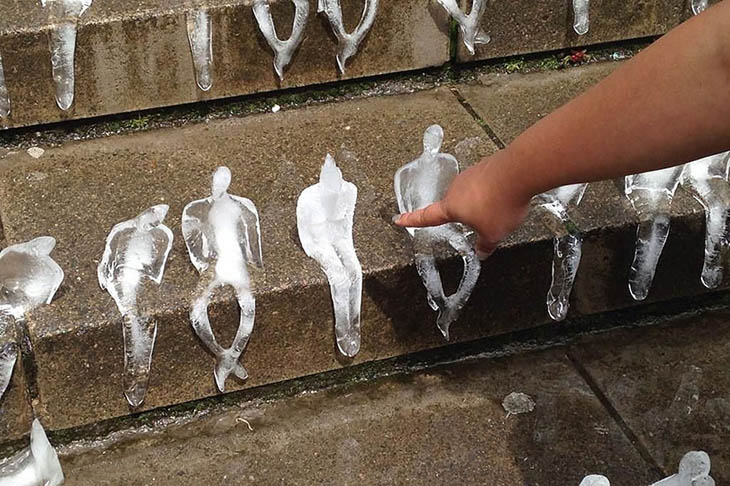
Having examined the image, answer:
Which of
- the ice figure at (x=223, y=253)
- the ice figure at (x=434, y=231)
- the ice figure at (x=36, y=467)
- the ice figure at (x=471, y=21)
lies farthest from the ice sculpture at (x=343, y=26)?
the ice figure at (x=36, y=467)

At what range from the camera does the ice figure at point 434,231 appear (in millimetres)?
2082

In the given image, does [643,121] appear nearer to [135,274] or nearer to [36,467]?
[135,274]

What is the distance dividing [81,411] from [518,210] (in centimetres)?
98

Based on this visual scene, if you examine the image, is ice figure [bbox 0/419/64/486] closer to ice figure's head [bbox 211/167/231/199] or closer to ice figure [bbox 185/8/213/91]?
ice figure's head [bbox 211/167/231/199]

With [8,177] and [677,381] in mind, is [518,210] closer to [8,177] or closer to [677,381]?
[677,381]

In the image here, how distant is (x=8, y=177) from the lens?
2.26 metres

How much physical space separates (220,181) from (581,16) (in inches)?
44.9

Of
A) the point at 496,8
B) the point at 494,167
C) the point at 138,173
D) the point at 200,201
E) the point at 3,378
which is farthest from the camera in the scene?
the point at 496,8

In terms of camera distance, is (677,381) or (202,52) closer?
(677,381)

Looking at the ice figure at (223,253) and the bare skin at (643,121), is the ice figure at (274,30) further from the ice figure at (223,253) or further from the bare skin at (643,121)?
the bare skin at (643,121)

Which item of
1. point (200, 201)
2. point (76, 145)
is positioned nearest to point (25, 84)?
point (76, 145)

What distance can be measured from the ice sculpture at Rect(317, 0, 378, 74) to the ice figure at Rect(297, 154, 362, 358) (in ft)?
1.53

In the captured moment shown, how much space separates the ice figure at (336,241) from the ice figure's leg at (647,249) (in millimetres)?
632

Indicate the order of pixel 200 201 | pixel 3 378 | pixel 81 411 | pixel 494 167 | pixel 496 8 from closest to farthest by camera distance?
pixel 494 167
pixel 3 378
pixel 81 411
pixel 200 201
pixel 496 8
